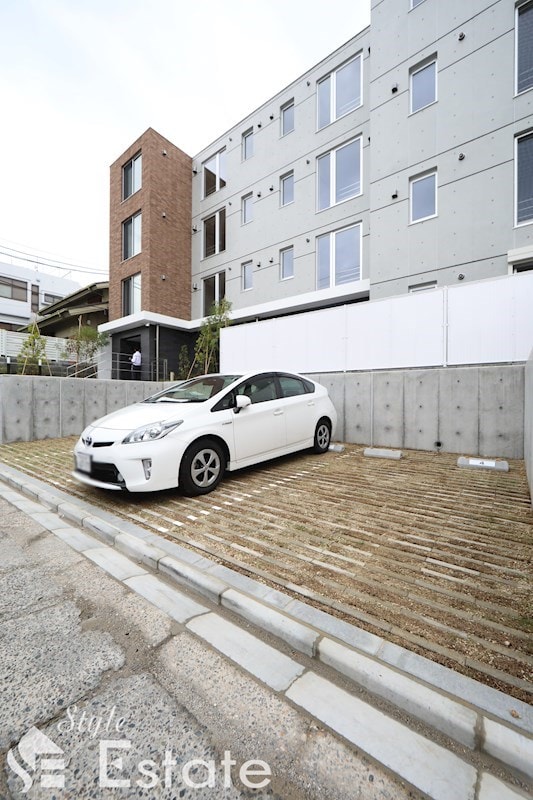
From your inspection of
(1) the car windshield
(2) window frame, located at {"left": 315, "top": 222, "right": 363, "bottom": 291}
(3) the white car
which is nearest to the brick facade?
(2) window frame, located at {"left": 315, "top": 222, "right": 363, "bottom": 291}

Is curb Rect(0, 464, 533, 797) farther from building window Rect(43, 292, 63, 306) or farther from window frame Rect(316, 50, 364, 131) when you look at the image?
building window Rect(43, 292, 63, 306)

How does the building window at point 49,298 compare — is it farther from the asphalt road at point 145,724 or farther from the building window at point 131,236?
the asphalt road at point 145,724

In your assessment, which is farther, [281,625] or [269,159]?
[269,159]

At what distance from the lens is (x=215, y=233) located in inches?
663

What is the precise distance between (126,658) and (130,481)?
212 centimetres

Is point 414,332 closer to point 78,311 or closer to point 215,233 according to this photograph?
point 215,233

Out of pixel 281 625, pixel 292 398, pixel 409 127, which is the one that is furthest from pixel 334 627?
pixel 409 127

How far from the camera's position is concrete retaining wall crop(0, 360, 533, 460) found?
19.2 feet

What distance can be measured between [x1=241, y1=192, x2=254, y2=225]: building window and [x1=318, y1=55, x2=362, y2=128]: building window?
392cm

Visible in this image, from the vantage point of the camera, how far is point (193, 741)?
1350mm

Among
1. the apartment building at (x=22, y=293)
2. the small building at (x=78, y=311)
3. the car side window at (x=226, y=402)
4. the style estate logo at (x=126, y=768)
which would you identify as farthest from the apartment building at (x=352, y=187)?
the apartment building at (x=22, y=293)

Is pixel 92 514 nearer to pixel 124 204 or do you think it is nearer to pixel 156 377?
pixel 156 377

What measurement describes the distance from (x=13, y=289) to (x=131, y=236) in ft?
78.0

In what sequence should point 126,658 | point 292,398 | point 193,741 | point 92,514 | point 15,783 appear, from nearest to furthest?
point 15,783, point 193,741, point 126,658, point 92,514, point 292,398
